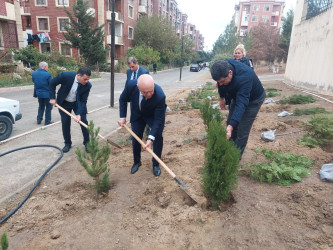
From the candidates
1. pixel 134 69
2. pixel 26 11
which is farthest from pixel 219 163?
pixel 26 11

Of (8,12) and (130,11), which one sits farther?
(130,11)

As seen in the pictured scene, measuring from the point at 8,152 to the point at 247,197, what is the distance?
14.5 ft

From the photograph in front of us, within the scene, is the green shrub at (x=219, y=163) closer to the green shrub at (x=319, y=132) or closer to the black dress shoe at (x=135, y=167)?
the black dress shoe at (x=135, y=167)

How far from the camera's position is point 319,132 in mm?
4547

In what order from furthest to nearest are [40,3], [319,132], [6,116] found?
[40,3] → [6,116] → [319,132]

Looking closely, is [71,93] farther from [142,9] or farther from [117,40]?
[142,9]

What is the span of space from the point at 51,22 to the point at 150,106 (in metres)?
32.6

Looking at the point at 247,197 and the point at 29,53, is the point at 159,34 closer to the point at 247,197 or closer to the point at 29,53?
the point at 29,53

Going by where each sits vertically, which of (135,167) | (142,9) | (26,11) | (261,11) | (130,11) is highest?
(261,11)

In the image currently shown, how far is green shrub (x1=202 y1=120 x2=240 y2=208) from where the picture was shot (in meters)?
2.50

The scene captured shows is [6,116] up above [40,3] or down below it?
below

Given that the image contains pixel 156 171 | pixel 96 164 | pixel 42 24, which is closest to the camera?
pixel 96 164

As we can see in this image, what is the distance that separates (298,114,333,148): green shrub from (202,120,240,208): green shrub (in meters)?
2.62

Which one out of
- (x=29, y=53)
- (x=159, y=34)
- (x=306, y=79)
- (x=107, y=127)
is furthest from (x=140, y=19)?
(x=107, y=127)
